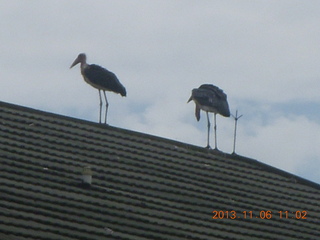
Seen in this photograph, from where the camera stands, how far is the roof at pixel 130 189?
1255 cm

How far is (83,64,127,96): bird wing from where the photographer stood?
60.5 ft

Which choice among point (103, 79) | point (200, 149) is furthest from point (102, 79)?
point (200, 149)

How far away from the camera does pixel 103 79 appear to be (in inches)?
731

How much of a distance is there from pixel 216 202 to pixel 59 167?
2.41 meters

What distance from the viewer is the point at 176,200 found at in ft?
48.1

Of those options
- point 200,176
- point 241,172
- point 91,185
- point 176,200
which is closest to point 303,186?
point 241,172

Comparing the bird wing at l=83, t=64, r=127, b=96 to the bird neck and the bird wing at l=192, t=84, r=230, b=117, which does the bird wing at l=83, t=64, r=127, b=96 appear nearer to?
the bird neck

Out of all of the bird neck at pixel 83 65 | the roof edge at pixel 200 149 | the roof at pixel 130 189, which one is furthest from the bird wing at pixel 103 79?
the roof at pixel 130 189
